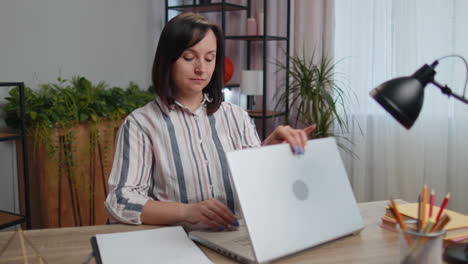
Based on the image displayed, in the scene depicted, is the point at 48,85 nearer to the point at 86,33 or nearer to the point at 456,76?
the point at 86,33

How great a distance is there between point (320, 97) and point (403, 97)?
2.19 meters

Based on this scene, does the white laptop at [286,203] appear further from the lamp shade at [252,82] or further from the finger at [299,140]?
the lamp shade at [252,82]

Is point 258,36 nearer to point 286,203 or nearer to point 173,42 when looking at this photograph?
point 173,42

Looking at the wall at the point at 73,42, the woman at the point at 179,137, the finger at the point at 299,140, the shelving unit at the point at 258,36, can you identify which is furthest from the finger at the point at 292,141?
the shelving unit at the point at 258,36

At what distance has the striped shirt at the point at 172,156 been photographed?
132 cm

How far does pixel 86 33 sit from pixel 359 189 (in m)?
2.16

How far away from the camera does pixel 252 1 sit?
362cm

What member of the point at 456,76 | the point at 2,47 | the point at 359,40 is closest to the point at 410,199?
the point at 456,76

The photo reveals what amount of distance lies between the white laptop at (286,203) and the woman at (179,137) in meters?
0.23

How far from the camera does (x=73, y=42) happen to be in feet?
9.59

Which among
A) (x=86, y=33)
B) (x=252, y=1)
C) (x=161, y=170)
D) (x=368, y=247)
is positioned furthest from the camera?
(x=252, y=1)

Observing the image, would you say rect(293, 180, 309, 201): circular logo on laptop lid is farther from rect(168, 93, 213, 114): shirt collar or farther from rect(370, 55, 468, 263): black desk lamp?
rect(168, 93, 213, 114): shirt collar

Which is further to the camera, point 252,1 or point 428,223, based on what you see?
point 252,1

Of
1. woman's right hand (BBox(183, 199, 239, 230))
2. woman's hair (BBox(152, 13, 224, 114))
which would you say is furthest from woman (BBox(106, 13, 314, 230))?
woman's right hand (BBox(183, 199, 239, 230))
